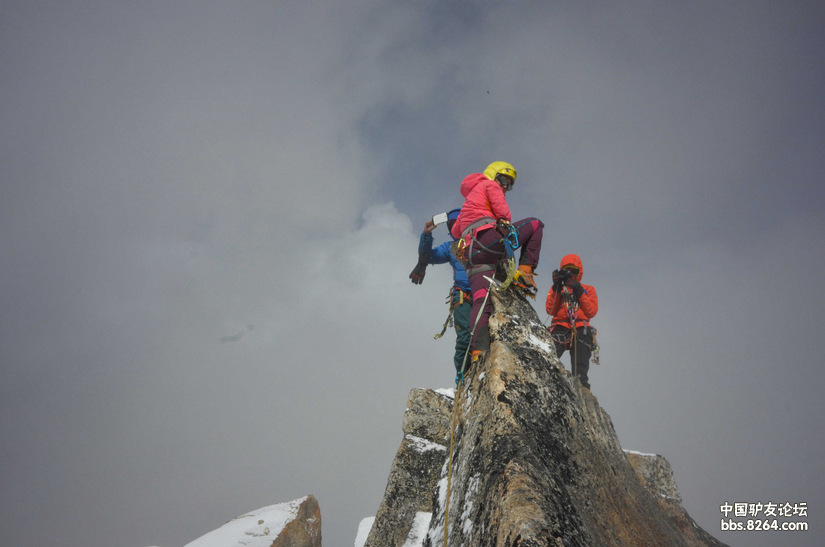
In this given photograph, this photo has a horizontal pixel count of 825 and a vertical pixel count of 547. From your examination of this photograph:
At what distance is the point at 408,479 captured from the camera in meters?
8.67

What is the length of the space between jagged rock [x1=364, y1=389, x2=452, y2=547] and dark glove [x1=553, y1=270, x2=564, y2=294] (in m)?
3.47

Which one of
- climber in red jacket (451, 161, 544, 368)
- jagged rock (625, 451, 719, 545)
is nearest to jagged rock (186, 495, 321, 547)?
jagged rock (625, 451, 719, 545)

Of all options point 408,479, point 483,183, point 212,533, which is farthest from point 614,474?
point 212,533

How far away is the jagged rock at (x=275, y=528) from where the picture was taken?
10.4m

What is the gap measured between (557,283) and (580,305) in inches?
40.7

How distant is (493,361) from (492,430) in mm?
806

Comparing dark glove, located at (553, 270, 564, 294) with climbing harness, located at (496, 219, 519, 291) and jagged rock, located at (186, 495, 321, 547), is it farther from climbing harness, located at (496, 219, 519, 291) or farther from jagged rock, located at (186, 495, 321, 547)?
jagged rock, located at (186, 495, 321, 547)

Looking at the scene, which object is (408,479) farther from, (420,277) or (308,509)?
(308,509)

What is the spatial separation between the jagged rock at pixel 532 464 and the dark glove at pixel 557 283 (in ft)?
14.1

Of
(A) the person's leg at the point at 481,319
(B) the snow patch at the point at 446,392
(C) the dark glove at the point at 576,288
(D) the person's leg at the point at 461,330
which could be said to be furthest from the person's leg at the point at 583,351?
(A) the person's leg at the point at 481,319

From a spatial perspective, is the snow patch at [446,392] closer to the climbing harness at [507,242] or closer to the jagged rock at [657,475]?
the jagged rock at [657,475]

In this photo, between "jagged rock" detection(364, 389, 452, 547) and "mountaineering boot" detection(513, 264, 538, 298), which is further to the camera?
"jagged rock" detection(364, 389, 452, 547)

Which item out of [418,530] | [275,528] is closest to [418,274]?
[418,530]

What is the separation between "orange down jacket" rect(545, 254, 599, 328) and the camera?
10055 mm
